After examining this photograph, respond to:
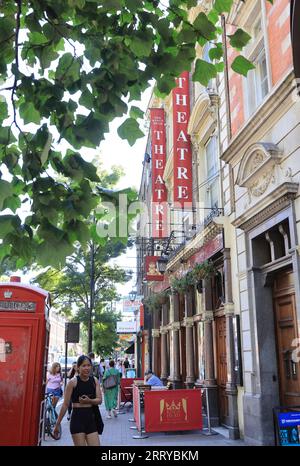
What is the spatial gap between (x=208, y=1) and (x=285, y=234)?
8.50 metres

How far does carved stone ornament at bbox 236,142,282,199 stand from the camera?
923 cm

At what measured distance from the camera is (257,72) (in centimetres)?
1106

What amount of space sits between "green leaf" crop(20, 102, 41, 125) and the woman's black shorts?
3902 mm

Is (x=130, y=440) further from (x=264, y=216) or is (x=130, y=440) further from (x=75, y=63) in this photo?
(x=75, y=63)

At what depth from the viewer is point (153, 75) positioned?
4.62 metres

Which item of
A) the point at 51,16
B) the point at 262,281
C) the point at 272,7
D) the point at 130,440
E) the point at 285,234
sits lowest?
the point at 130,440

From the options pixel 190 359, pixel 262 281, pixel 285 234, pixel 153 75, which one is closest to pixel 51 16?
pixel 153 75

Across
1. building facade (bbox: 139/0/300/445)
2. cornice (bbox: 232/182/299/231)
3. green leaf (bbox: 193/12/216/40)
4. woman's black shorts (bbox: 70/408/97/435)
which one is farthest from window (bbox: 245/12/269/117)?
woman's black shorts (bbox: 70/408/97/435)

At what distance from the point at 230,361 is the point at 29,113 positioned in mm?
8414

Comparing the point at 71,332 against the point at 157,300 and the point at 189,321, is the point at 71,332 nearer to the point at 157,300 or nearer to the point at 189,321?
the point at 157,300

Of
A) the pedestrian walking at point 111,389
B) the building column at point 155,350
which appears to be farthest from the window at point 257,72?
the building column at point 155,350

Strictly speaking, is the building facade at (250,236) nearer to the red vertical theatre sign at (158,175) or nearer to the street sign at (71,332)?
the red vertical theatre sign at (158,175)

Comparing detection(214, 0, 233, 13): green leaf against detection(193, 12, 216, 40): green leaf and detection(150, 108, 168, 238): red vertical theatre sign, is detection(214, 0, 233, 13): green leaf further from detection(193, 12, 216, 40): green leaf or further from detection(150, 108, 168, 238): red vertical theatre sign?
detection(150, 108, 168, 238): red vertical theatre sign

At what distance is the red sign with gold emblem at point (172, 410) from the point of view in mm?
10992
